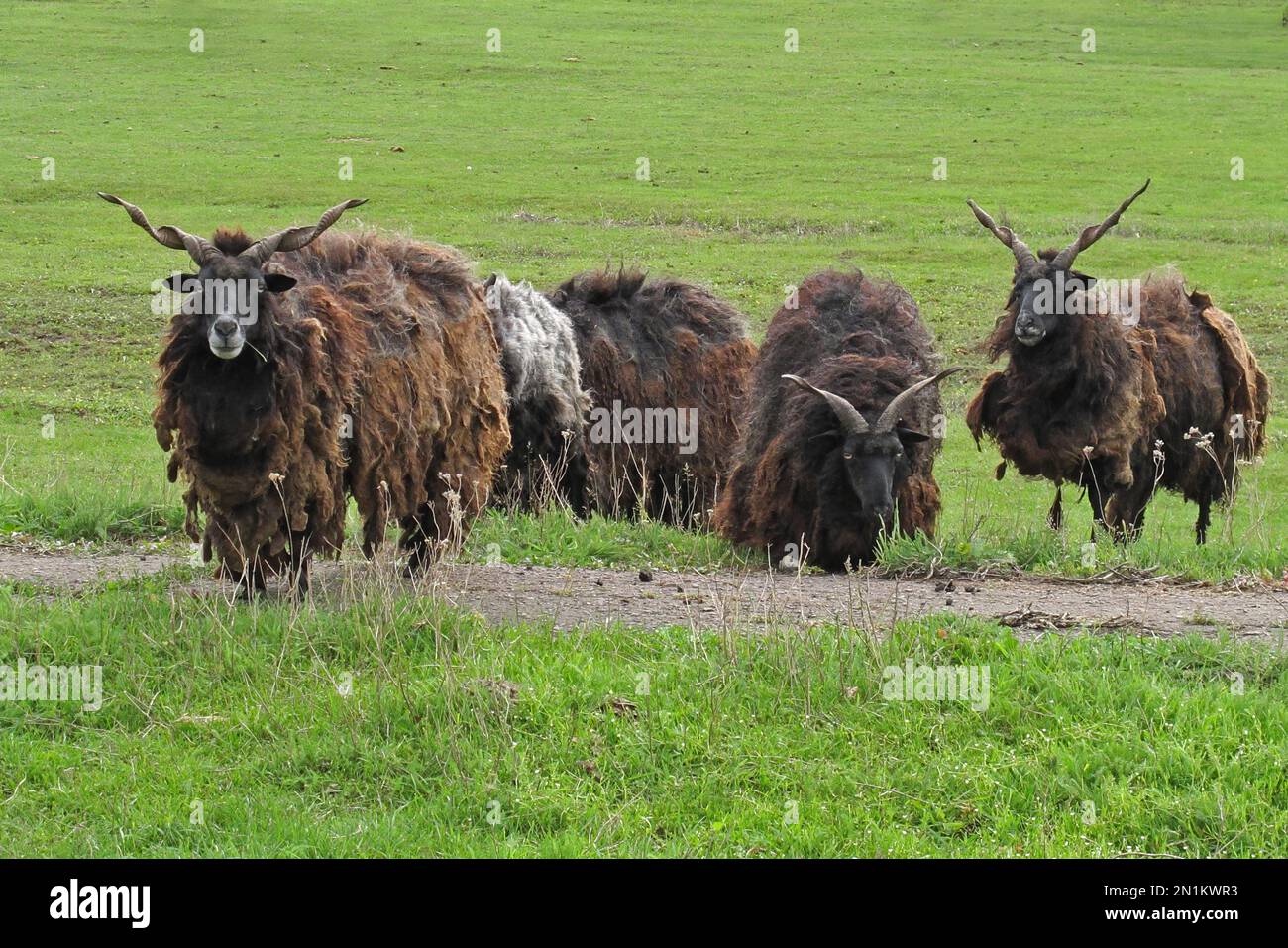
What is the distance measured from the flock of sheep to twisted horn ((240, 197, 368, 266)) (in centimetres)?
2

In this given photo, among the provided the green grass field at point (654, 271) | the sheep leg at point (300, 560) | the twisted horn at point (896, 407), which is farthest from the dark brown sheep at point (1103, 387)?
the sheep leg at point (300, 560)

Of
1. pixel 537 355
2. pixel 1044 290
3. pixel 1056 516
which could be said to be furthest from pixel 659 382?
pixel 1044 290

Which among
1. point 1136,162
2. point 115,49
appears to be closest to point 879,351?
point 1136,162

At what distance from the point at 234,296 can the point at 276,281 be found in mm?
299

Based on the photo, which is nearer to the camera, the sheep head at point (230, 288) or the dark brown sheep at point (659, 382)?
the sheep head at point (230, 288)

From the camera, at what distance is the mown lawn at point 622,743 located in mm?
6684

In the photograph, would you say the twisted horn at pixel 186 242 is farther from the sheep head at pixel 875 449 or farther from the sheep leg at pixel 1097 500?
the sheep leg at pixel 1097 500

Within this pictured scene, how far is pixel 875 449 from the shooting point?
1209cm

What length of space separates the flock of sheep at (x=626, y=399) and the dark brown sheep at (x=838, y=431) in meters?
0.02

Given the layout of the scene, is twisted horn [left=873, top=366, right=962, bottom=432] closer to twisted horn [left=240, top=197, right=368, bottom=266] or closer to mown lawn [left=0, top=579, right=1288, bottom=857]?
mown lawn [left=0, top=579, right=1288, bottom=857]

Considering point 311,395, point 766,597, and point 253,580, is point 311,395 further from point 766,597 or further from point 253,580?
point 766,597

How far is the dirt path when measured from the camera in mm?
8797

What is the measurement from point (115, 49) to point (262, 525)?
53.7 metres

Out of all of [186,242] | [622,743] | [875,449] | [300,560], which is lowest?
[622,743]
